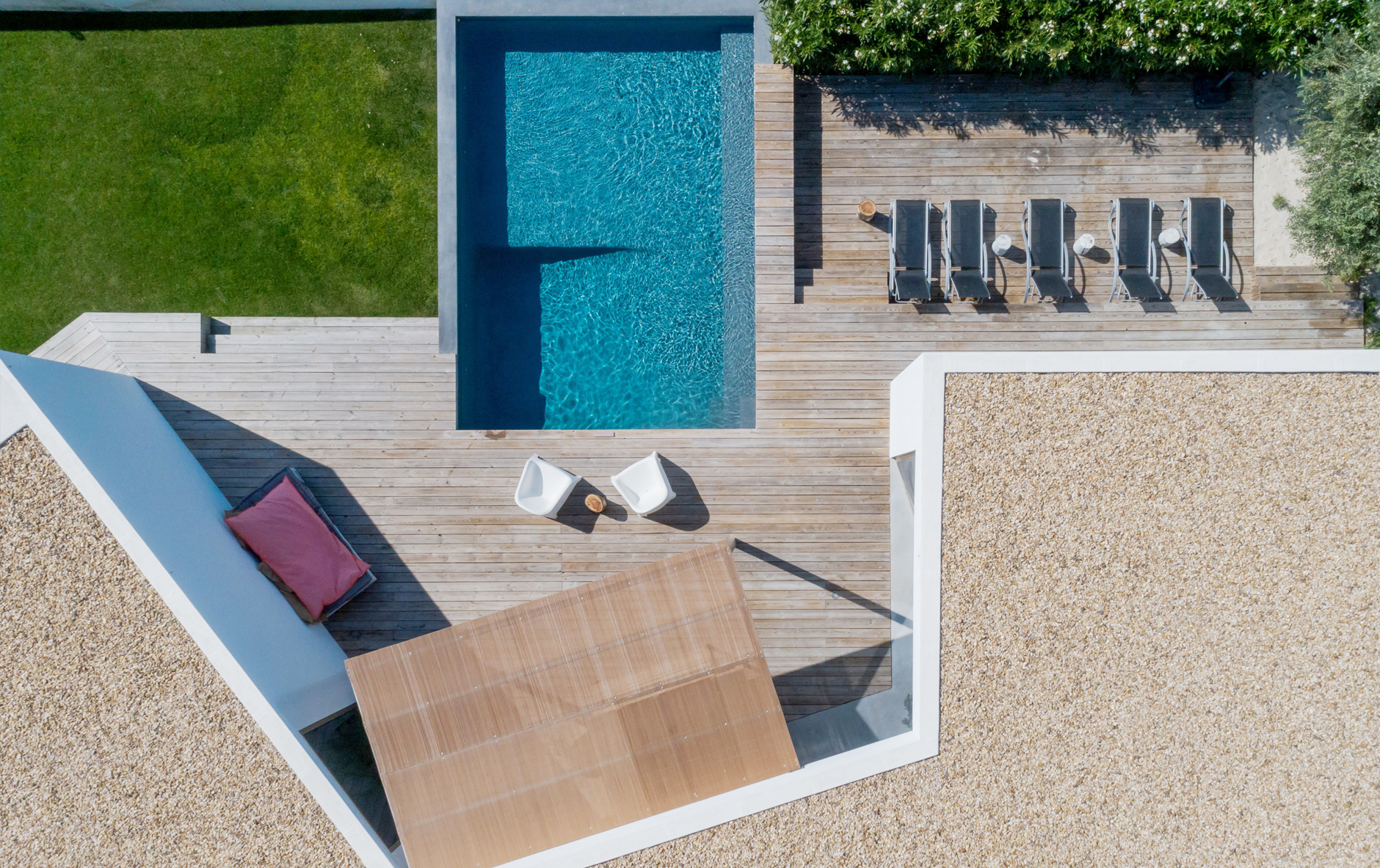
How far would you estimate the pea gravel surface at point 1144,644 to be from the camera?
5.87 metres

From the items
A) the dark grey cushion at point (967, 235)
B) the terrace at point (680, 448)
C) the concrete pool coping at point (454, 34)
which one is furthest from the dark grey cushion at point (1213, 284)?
the concrete pool coping at point (454, 34)

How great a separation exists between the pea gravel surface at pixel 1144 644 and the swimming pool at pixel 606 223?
131 inches

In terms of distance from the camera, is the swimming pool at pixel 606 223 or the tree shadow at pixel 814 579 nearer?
the tree shadow at pixel 814 579

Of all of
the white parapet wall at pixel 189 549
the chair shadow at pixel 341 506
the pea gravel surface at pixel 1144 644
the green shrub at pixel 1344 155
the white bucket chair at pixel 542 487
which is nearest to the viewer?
the white parapet wall at pixel 189 549

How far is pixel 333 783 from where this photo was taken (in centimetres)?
575

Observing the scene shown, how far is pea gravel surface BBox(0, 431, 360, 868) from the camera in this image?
5586 mm

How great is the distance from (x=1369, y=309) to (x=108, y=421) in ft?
42.1

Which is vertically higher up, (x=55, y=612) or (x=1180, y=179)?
(x=1180, y=179)

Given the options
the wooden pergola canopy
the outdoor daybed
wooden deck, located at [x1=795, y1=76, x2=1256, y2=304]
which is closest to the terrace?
the outdoor daybed

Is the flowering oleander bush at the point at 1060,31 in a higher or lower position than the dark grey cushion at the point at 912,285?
higher

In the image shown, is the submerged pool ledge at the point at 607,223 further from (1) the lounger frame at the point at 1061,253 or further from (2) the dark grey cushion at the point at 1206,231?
(2) the dark grey cushion at the point at 1206,231

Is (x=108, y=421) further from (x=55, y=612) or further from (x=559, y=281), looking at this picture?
(x=559, y=281)

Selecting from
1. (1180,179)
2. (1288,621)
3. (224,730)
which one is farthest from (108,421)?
(1180,179)

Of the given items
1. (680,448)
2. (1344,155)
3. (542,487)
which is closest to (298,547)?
(542,487)
